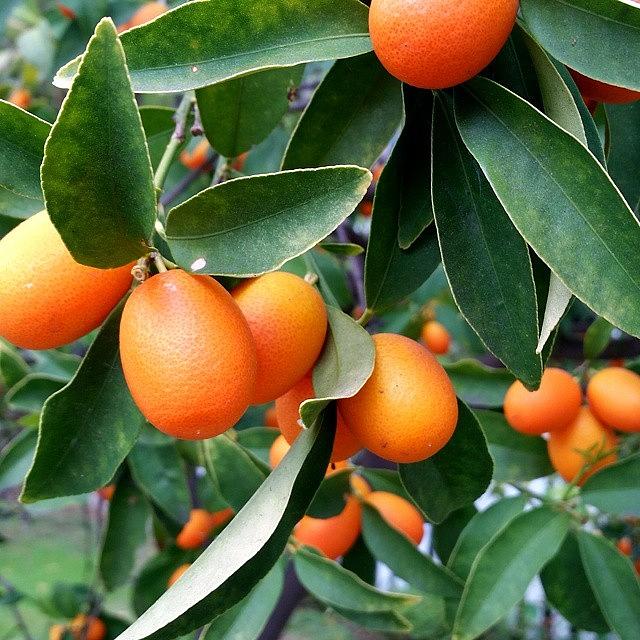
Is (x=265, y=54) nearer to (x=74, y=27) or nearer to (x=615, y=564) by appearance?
(x=615, y=564)

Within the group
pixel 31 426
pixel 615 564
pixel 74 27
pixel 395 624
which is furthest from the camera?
pixel 74 27

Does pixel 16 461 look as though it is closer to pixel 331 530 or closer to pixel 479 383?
pixel 331 530

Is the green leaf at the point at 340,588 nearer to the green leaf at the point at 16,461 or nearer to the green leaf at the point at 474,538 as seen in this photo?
the green leaf at the point at 474,538

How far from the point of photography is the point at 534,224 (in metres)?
0.44

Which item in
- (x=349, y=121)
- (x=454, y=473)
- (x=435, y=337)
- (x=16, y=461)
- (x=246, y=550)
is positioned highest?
(x=349, y=121)

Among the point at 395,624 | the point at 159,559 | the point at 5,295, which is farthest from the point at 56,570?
the point at 5,295

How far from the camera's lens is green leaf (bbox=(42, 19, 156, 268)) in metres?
0.36

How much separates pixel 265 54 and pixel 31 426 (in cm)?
81

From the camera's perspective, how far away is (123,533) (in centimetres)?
115

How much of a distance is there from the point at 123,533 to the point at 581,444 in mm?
661

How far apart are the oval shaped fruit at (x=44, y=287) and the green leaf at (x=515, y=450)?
648 millimetres

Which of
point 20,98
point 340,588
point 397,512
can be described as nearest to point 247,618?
point 340,588

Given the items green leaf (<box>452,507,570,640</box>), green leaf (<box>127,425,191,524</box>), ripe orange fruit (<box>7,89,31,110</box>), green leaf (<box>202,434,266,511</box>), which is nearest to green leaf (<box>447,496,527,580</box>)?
green leaf (<box>452,507,570,640</box>)

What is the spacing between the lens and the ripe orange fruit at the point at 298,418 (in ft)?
1.73
